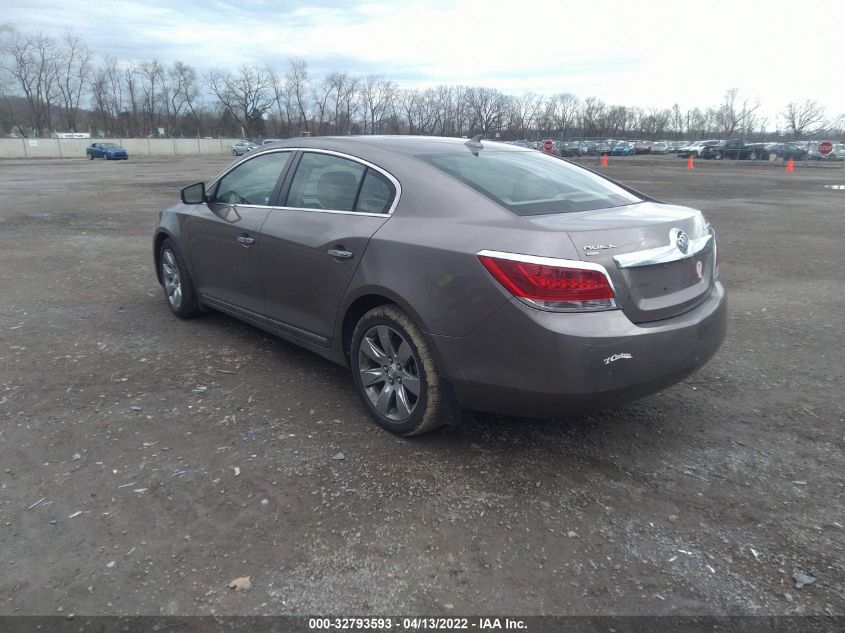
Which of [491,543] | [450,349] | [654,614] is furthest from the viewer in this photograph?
[450,349]

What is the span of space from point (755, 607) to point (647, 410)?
170 centimetres

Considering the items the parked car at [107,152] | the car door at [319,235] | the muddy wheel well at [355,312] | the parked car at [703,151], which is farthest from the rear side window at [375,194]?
the parked car at [107,152]

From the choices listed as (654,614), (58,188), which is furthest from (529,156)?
(58,188)

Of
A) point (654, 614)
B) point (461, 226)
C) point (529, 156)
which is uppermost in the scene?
point (529, 156)

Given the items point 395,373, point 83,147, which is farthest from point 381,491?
point 83,147

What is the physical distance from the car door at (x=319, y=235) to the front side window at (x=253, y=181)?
0.77 feet

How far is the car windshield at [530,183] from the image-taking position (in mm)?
3529

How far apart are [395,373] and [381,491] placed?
0.70 metres

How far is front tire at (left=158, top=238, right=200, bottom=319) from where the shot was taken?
559cm

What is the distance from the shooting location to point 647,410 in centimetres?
404

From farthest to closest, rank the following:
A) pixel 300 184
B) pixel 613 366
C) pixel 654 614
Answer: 1. pixel 300 184
2. pixel 613 366
3. pixel 654 614

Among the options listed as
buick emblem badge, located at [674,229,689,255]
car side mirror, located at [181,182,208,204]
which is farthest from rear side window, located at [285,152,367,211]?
buick emblem badge, located at [674,229,689,255]

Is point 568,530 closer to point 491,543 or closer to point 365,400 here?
point 491,543

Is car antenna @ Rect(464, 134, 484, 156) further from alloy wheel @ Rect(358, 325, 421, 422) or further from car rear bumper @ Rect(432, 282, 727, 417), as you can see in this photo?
car rear bumper @ Rect(432, 282, 727, 417)
